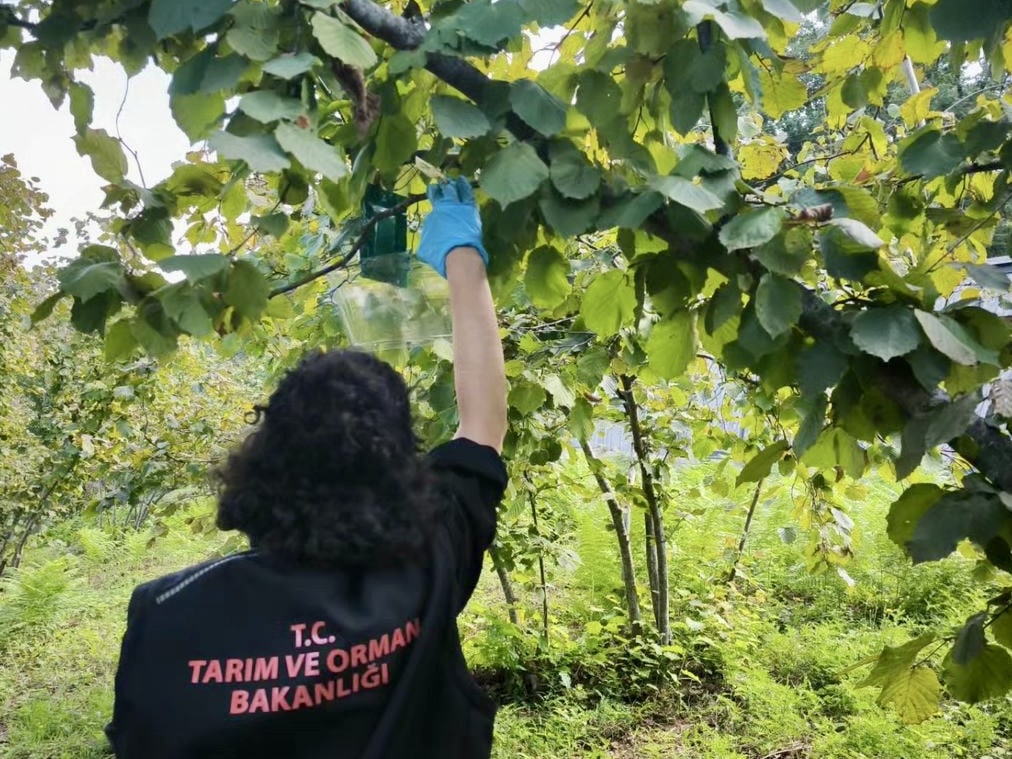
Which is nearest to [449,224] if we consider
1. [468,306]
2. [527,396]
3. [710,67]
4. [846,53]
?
[468,306]

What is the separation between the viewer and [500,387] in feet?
4.60

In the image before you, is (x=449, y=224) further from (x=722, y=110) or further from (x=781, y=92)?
(x=781, y=92)

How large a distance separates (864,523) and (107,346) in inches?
260

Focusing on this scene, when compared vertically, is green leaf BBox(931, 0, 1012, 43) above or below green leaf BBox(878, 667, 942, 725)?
above

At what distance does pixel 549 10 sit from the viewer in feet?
3.31

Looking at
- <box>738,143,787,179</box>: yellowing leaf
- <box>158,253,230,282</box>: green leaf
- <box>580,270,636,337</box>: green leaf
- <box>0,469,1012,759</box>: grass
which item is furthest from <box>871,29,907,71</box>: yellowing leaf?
<box>0,469,1012,759</box>: grass

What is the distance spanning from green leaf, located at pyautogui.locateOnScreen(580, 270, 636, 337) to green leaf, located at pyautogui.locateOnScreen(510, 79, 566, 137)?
39cm

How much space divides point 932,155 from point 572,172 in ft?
→ 2.08

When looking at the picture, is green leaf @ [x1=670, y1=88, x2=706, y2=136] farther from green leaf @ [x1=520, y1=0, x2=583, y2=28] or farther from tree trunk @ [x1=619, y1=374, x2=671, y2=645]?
tree trunk @ [x1=619, y1=374, x2=671, y2=645]

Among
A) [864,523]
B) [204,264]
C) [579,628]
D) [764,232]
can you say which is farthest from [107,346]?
[864,523]

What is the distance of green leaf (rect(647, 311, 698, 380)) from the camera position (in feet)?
4.57

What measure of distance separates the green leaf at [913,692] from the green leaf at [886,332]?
0.66 meters

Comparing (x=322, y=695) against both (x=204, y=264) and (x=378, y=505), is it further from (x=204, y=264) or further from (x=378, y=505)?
(x=204, y=264)

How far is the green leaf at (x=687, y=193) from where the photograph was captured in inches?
39.8
